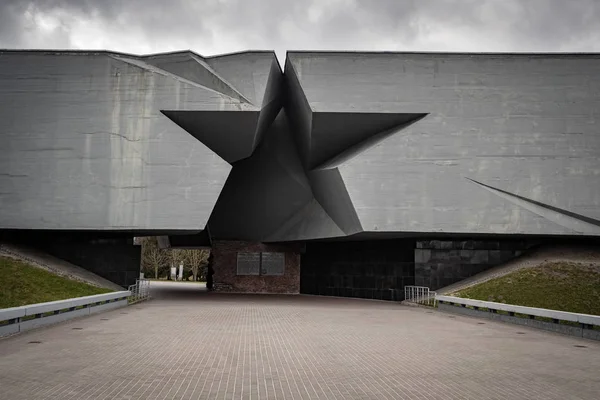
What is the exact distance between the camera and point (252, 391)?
21.1 ft

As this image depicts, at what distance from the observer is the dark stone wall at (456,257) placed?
915 inches

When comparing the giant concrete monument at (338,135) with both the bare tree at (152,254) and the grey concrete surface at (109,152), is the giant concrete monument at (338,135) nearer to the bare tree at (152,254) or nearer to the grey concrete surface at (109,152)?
the grey concrete surface at (109,152)

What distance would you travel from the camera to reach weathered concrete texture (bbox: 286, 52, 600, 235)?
2191 centimetres

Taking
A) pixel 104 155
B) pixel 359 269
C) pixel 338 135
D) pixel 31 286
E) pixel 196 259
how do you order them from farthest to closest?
pixel 196 259, pixel 359 269, pixel 338 135, pixel 104 155, pixel 31 286

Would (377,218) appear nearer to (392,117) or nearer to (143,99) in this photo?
(392,117)

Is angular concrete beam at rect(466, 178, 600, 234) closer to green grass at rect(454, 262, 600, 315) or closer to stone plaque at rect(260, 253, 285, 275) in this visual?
green grass at rect(454, 262, 600, 315)

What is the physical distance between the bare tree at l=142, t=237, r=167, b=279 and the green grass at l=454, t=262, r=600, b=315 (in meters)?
43.0

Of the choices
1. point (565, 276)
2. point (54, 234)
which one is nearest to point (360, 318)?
point (565, 276)

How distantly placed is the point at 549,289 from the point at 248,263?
16.6 meters

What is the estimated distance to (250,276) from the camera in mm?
30531

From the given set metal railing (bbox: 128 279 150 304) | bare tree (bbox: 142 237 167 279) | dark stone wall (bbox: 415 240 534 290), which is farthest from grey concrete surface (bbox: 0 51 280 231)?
bare tree (bbox: 142 237 167 279)

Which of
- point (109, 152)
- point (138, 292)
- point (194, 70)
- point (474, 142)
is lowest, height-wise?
point (138, 292)

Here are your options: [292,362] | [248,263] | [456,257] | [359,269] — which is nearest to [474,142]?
[456,257]

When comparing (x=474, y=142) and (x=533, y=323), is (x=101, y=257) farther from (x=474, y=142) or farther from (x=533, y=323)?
(x=533, y=323)
